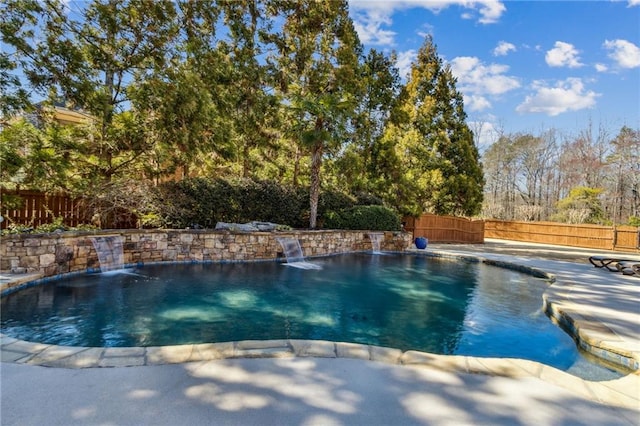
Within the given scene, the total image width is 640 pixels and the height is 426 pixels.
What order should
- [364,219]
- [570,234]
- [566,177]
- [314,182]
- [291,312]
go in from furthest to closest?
[566,177]
[570,234]
[364,219]
[314,182]
[291,312]

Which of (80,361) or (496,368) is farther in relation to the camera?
(496,368)

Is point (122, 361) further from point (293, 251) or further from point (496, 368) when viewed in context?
point (293, 251)

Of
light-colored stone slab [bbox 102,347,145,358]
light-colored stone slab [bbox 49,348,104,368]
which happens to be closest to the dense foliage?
light-colored stone slab [bbox 102,347,145,358]

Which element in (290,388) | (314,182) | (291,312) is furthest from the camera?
(314,182)

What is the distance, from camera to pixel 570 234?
2055 cm

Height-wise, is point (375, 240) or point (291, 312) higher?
point (375, 240)

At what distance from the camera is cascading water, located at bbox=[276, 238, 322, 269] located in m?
10.3

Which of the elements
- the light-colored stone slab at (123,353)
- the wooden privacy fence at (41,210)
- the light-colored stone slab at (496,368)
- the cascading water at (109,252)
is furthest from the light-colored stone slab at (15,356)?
the wooden privacy fence at (41,210)

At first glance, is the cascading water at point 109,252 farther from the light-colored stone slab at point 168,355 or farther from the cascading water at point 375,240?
the cascading water at point 375,240

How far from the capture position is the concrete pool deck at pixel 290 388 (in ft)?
7.71

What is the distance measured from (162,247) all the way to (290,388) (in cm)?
738

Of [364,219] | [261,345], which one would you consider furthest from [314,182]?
[261,345]

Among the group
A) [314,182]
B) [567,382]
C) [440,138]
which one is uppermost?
[440,138]

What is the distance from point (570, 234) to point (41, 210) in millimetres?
24909
